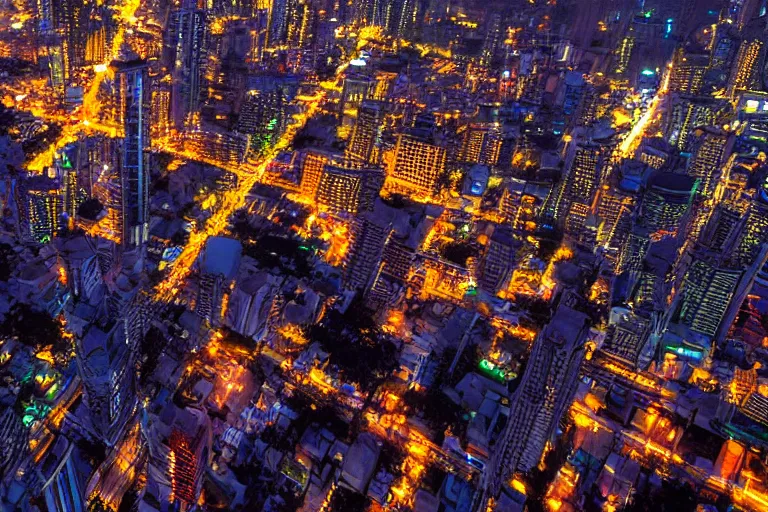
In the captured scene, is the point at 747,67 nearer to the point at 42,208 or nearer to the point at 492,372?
the point at 492,372

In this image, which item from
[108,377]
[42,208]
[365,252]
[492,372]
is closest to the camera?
[108,377]

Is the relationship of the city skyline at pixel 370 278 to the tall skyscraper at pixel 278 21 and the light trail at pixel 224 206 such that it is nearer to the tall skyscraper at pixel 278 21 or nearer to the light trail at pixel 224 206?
the light trail at pixel 224 206

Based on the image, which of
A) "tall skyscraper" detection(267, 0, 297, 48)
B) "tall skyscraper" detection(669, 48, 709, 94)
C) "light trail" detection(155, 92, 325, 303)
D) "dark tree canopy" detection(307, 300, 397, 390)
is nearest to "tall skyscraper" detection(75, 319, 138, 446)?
"light trail" detection(155, 92, 325, 303)

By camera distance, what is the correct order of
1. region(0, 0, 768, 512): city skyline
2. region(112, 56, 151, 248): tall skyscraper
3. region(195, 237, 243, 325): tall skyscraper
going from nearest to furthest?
region(0, 0, 768, 512): city skyline, region(195, 237, 243, 325): tall skyscraper, region(112, 56, 151, 248): tall skyscraper

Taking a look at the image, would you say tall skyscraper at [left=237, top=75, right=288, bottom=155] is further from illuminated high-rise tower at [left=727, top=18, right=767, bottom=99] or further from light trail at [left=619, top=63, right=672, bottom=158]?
illuminated high-rise tower at [left=727, top=18, right=767, bottom=99]

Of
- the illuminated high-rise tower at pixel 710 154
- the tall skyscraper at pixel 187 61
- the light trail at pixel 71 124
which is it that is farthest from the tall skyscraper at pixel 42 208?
the illuminated high-rise tower at pixel 710 154

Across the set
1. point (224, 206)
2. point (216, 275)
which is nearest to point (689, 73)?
point (224, 206)
